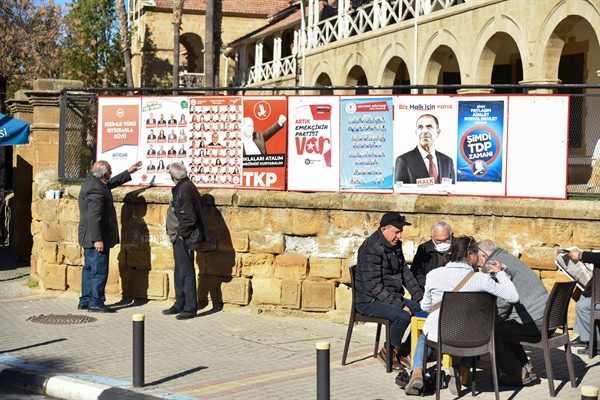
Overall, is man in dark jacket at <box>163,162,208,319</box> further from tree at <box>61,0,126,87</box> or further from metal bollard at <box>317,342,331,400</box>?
tree at <box>61,0,126,87</box>

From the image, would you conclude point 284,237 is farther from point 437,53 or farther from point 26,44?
point 26,44

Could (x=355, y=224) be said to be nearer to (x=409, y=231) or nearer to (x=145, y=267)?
(x=409, y=231)

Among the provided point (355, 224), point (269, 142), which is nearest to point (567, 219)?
point (355, 224)

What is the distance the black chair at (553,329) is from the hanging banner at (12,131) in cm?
881

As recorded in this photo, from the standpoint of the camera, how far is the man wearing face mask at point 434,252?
9586 millimetres

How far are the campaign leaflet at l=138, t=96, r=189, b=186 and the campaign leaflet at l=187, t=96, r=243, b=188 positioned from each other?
133 millimetres

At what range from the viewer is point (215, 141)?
12.9 metres

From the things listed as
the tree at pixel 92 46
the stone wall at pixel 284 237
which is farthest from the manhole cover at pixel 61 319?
the tree at pixel 92 46

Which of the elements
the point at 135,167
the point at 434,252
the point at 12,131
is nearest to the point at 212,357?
the point at 434,252

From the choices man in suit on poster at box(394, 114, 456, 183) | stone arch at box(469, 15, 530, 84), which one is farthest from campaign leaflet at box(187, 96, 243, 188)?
stone arch at box(469, 15, 530, 84)

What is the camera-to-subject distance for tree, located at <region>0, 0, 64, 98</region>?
4469 cm

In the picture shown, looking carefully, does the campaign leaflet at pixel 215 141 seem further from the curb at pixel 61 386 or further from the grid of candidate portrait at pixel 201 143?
the curb at pixel 61 386

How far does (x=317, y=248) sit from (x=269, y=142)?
5.02 ft

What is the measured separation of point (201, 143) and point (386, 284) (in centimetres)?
437
